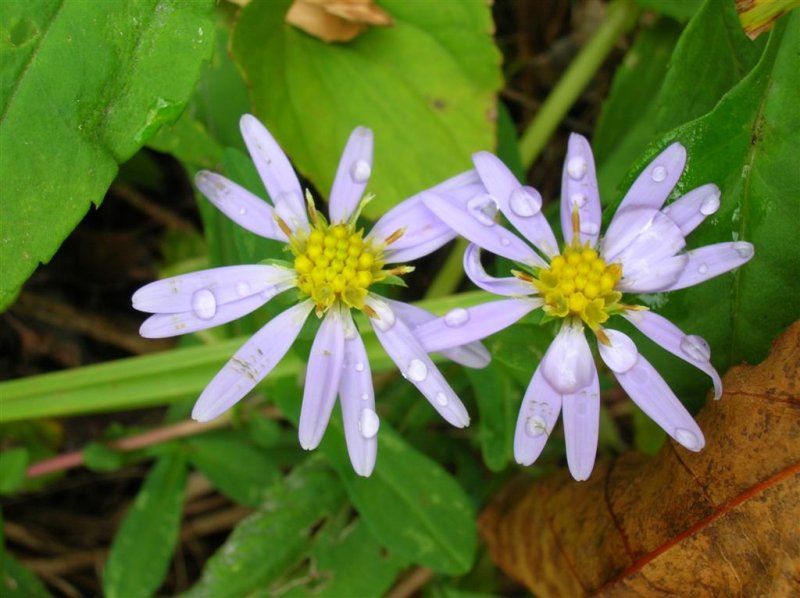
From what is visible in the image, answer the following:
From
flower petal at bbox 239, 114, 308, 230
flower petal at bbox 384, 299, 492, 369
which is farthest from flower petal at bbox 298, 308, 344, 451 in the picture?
flower petal at bbox 239, 114, 308, 230

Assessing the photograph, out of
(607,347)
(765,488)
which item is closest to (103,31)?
(607,347)

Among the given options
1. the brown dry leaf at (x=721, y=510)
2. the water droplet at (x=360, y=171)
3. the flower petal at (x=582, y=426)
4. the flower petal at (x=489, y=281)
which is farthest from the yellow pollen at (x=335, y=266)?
the brown dry leaf at (x=721, y=510)

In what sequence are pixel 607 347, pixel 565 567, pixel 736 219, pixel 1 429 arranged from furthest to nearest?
1. pixel 1 429
2. pixel 565 567
3. pixel 736 219
4. pixel 607 347

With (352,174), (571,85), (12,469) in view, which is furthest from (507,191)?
(12,469)

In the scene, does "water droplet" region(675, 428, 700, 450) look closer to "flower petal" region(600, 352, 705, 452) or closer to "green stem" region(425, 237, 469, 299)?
"flower petal" region(600, 352, 705, 452)

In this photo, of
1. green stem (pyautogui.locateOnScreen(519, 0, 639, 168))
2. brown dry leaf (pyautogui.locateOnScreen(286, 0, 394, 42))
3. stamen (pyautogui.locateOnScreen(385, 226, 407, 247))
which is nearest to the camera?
stamen (pyautogui.locateOnScreen(385, 226, 407, 247))

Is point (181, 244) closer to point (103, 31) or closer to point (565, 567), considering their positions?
point (103, 31)
